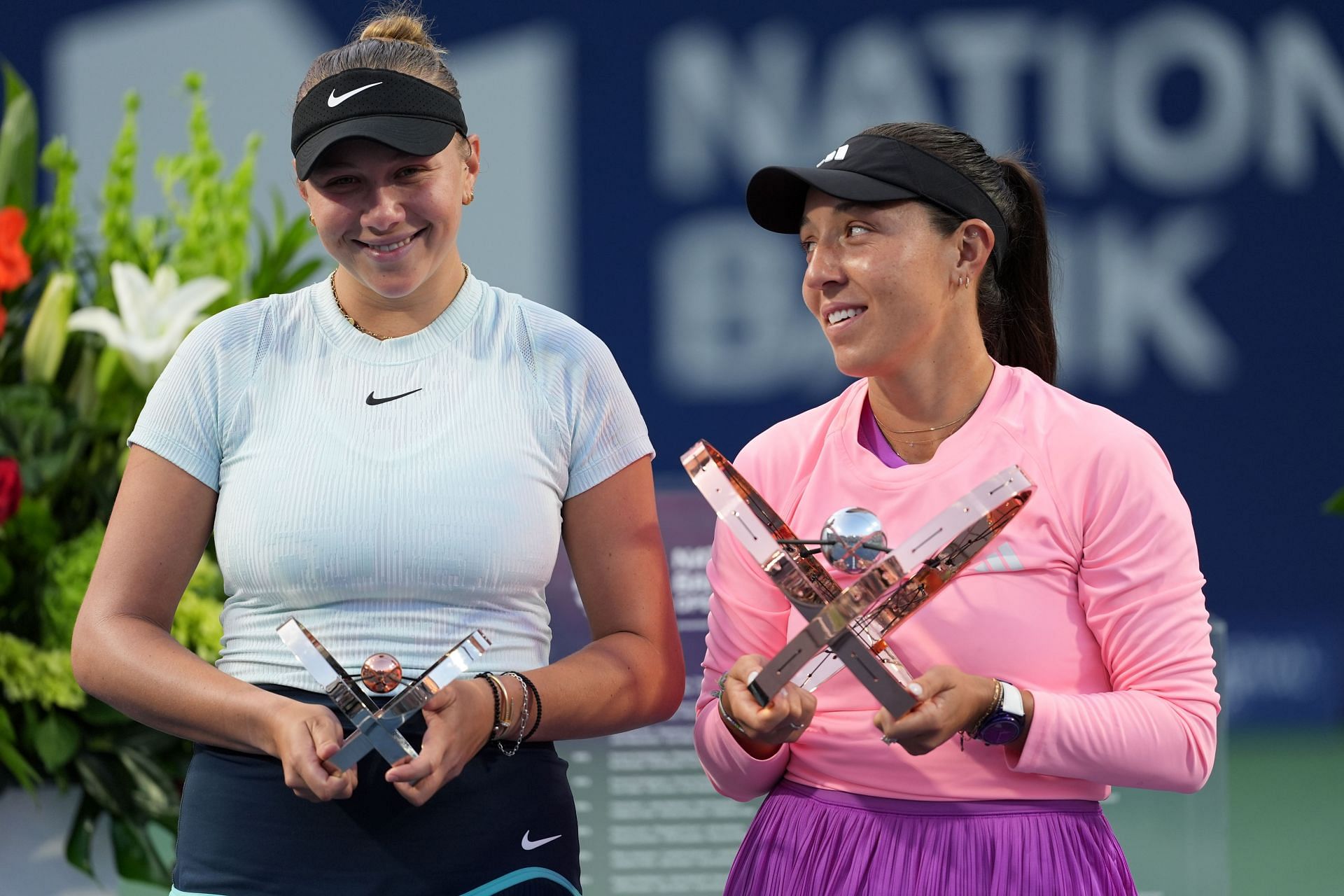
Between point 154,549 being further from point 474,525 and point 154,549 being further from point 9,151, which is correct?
point 9,151

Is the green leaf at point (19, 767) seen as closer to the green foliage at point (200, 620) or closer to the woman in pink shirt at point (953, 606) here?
the green foliage at point (200, 620)

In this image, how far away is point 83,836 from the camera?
2232 mm

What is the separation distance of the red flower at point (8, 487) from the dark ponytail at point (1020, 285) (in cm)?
125

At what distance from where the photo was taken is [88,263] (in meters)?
2.56

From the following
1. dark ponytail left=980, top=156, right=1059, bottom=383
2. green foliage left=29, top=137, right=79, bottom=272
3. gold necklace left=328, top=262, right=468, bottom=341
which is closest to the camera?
gold necklace left=328, top=262, right=468, bottom=341

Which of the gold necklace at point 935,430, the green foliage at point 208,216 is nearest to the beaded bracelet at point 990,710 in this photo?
the gold necklace at point 935,430

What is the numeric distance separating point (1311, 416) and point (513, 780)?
4317 mm

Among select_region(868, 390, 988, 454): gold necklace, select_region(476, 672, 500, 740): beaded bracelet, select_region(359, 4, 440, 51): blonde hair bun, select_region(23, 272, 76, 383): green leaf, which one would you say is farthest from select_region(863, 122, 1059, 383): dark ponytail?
select_region(23, 272, 76, 383): green leaf

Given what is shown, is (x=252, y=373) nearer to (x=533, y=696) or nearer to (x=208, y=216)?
(x=533, y=696)

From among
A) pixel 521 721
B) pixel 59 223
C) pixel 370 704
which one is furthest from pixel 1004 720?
pixel 59 223

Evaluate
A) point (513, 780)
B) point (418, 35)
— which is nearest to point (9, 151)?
point (418, 35)

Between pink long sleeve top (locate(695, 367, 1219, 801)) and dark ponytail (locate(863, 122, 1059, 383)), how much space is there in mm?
164

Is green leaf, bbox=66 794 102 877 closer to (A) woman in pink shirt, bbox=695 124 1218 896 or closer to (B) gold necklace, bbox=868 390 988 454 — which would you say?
(A) woman in pink shirt, bbox=695 124 1218 896

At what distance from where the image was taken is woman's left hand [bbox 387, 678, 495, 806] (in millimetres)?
1296
